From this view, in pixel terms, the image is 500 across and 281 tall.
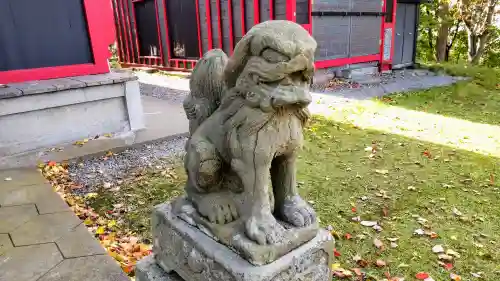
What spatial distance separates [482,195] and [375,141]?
5.96ft

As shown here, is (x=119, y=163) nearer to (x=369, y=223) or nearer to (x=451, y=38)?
(x=369, y=223)

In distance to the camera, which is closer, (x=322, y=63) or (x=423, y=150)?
(x=423, y=150)

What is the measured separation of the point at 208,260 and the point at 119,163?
3.21 meters

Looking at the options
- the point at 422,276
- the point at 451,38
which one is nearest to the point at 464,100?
the point at 422,276

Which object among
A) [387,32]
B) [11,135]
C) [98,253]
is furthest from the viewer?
[387,32]

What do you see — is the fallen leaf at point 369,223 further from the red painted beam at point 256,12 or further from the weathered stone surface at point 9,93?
the red painted beam at point 256,12

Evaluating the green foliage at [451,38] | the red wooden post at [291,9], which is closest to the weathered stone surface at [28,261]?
the red wooden post at [291,9]

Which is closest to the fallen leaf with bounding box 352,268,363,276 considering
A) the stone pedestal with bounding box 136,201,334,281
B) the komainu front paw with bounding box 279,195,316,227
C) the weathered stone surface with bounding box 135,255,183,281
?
the stone pedestal with bounding box 136,201,334,281

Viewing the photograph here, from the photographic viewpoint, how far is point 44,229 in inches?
111

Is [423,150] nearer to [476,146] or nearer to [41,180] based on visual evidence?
[476,146]

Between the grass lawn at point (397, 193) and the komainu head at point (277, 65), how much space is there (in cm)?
174

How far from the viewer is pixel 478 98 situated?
8234mm

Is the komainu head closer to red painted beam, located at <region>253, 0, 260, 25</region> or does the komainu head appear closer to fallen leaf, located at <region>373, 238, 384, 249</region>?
fallen leaf, located at <region>373, 238, 384, 249</region>

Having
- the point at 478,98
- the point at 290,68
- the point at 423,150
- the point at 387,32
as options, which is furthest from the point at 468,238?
the point at 387,32
